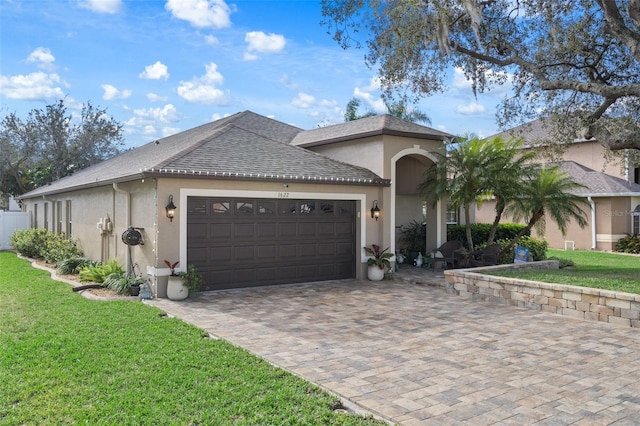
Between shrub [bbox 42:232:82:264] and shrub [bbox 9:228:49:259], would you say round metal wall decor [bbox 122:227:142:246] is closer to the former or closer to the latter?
shrub [bbox 42:232:82:264]

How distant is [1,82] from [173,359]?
7.48 metres

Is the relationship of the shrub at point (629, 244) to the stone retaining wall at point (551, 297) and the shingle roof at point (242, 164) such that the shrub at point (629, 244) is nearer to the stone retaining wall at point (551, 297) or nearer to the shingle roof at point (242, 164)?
the stone retaining wall at point (551, 297)

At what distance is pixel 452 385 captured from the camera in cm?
534

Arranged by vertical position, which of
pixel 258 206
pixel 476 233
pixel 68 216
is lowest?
pixel 476 233

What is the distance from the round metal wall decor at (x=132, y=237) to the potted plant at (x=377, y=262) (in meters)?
5.87

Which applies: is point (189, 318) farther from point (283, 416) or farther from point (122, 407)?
point (283, 416)

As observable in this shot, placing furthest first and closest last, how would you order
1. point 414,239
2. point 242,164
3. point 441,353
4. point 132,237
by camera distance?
point 414,239
point 242,164
point 132,237
point 441,353

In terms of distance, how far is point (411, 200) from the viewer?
704 inches

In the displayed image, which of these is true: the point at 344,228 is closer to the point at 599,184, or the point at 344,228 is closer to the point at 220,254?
the point at 220,254

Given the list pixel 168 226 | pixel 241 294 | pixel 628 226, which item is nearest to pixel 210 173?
pixel 168 226

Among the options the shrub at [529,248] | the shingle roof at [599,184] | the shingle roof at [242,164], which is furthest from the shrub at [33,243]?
the shingle roof at [599,184]

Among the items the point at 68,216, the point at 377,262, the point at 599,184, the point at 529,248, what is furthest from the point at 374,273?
the point at 599,184

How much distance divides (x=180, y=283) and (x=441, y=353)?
5.98 metres

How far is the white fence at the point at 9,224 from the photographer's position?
80.9 ft
